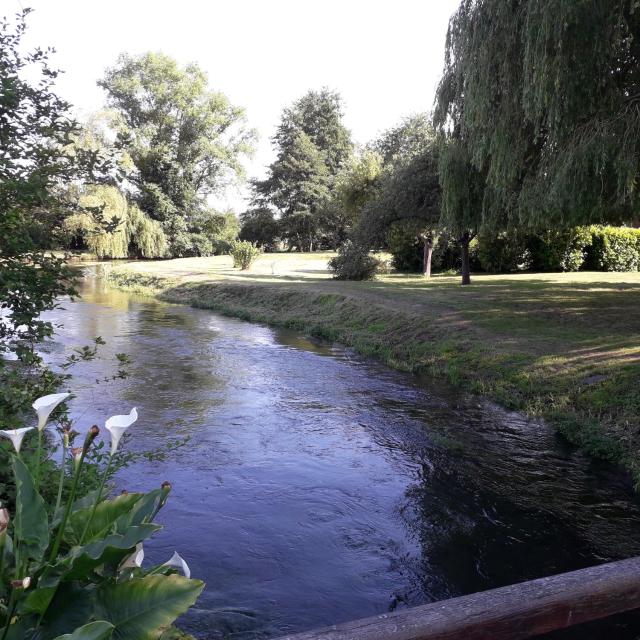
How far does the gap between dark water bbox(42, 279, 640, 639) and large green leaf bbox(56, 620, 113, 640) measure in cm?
291

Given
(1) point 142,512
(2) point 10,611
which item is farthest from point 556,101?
(2) point 10,611

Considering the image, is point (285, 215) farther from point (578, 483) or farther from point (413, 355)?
point (578, 483)

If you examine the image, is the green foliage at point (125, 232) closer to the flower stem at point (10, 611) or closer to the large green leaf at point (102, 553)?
the large green leaf at point (102, 553)

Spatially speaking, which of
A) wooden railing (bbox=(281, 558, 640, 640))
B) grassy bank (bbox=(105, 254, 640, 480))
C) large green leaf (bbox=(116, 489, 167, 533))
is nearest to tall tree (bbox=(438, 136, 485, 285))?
grassy bank (bbox=(105, 254, 640, 480))

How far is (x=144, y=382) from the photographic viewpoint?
418 inches

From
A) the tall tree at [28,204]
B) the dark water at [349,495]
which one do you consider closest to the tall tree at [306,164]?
the dark water at [349,495]

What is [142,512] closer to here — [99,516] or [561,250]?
[99,516]

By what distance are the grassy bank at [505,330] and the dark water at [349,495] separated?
21.2 inches

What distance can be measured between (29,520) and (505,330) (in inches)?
448

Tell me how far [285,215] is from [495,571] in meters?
48.2

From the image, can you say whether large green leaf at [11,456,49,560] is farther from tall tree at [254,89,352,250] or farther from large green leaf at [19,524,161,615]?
tall tree at [254,89,352,250]

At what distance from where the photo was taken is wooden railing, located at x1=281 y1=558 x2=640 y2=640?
75.6 inches

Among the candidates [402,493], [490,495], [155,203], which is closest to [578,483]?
[490,495]

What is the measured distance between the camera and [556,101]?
30.0 feet
